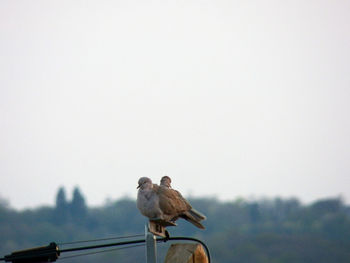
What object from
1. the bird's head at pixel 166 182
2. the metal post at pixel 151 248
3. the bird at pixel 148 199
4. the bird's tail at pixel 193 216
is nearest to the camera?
the metal post at pixel 151 248

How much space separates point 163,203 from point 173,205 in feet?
0.54

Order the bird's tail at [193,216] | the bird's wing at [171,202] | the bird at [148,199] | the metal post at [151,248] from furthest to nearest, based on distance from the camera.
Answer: the bird's tail at [193,216]
the bird's wing at [171,202]
the bird at [148,199]
the metal post at [151,248]

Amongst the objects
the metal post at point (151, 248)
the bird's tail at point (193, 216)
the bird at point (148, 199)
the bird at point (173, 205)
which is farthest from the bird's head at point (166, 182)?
the metal post at point (151, 248)

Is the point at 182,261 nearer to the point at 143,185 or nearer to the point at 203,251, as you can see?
the point at 203,251

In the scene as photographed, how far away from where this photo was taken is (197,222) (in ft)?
48.0

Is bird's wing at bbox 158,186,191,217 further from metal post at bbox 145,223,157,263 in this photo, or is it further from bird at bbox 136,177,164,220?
metal post at bbox 145,223,157,263

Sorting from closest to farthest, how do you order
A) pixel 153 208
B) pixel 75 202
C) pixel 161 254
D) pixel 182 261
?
pixel 182 261 < pixel 153 208 < pixel 161 254 < pixel 75 202

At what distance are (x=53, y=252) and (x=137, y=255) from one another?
56.9m

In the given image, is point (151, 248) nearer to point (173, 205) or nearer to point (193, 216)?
point (173, 205)

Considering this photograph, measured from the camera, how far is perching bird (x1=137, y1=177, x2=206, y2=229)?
554 inches

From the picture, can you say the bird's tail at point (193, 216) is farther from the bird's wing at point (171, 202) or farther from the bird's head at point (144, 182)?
the bird's head at point (144, 182)

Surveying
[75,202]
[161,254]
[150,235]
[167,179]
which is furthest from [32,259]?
[75,202]

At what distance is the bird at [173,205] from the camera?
14211mm

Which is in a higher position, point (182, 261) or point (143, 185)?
point (143, 185)
